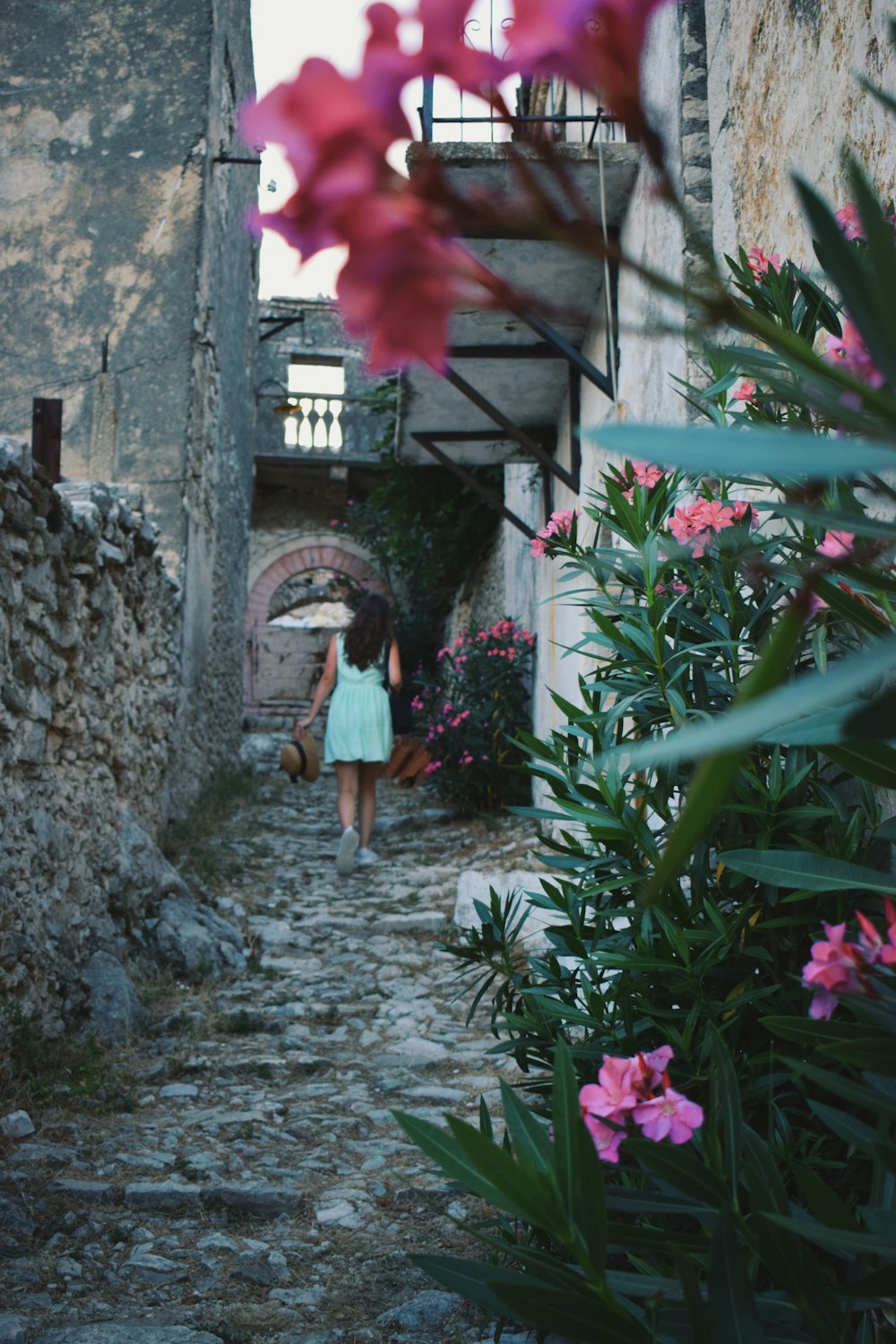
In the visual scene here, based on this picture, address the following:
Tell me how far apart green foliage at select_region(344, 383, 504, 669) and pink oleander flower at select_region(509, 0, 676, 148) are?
341 inches

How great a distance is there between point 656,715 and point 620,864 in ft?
0.91

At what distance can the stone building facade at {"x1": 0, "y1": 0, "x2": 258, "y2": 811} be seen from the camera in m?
6.38

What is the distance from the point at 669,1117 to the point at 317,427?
16732 mm

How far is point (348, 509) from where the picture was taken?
17.1 meters

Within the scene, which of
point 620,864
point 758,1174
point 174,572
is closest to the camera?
point 758,1174

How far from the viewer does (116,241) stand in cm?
647

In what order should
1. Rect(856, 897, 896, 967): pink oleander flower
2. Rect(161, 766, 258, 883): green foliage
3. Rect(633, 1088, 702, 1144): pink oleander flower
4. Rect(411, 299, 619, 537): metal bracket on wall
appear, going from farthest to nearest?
1. Rect(161, 766, 258, 883): green foliage
2. Rect(411, 299, 619, 537): metal bracket on wall
3. Rect(633, 1088, 702, 1144): pink oleander flower
4. Rect(856, 897, 896, 967): pink oleander flower

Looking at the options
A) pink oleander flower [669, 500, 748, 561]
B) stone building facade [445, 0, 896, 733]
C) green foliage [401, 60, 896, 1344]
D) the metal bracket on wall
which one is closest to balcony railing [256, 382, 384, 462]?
the metal bracket on wall

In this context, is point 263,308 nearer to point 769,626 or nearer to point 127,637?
point 127,637

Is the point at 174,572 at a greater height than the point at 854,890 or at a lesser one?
greater

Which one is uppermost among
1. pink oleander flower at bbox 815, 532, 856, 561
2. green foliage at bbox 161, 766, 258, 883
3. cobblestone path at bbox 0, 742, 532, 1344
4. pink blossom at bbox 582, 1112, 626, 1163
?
pink oleander flower at bbox 815, 532, 856, 561

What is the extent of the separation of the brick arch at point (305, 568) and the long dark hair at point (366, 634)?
1011 cm

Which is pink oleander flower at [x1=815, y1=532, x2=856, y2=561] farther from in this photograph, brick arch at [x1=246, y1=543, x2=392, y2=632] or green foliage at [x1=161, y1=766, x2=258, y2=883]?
brick arch at [x1=246, y1=543, x2=392, y2=632]

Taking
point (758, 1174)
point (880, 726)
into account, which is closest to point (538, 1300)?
point (758, 1174)
